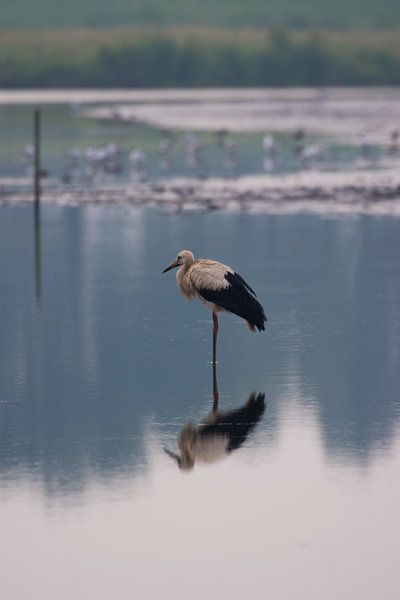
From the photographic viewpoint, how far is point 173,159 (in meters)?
44.0

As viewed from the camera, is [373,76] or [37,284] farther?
[373,76]

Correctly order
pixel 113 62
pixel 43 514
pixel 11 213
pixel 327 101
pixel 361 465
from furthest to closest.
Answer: pixel 113 62 < pixel 327 101 < pixel 11 213 < pixel 361 465 < pixel 43 514

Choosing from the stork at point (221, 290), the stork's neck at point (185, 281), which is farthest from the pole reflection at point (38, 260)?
the stork at point (221, 290)

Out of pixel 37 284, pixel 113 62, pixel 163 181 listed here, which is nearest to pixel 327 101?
pixel 113 62

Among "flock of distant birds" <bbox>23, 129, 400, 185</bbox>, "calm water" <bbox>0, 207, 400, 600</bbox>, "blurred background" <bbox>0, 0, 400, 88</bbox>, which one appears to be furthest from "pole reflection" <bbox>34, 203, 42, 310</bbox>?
"blurred background" <bbox>0, 0, 400, 88</bbox>

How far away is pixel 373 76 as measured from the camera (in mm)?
97750

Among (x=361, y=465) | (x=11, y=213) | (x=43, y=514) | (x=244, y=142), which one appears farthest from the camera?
(x=244, y=142)

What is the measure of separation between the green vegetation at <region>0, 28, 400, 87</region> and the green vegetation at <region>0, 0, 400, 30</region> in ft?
91.5

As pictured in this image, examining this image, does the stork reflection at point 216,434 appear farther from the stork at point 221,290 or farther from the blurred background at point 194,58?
the blurred background at point 194,58

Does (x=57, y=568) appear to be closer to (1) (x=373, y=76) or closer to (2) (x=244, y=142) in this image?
(2) (x=244, y=142)

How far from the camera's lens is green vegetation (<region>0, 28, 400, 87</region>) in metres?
94.2

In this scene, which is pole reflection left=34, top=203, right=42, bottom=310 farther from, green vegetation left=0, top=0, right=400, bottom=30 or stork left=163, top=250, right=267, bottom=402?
green vegetation left=0, top=0, right=400, bottom=30

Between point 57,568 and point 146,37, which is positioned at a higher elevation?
point 146,37

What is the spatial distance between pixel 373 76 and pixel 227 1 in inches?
1894
